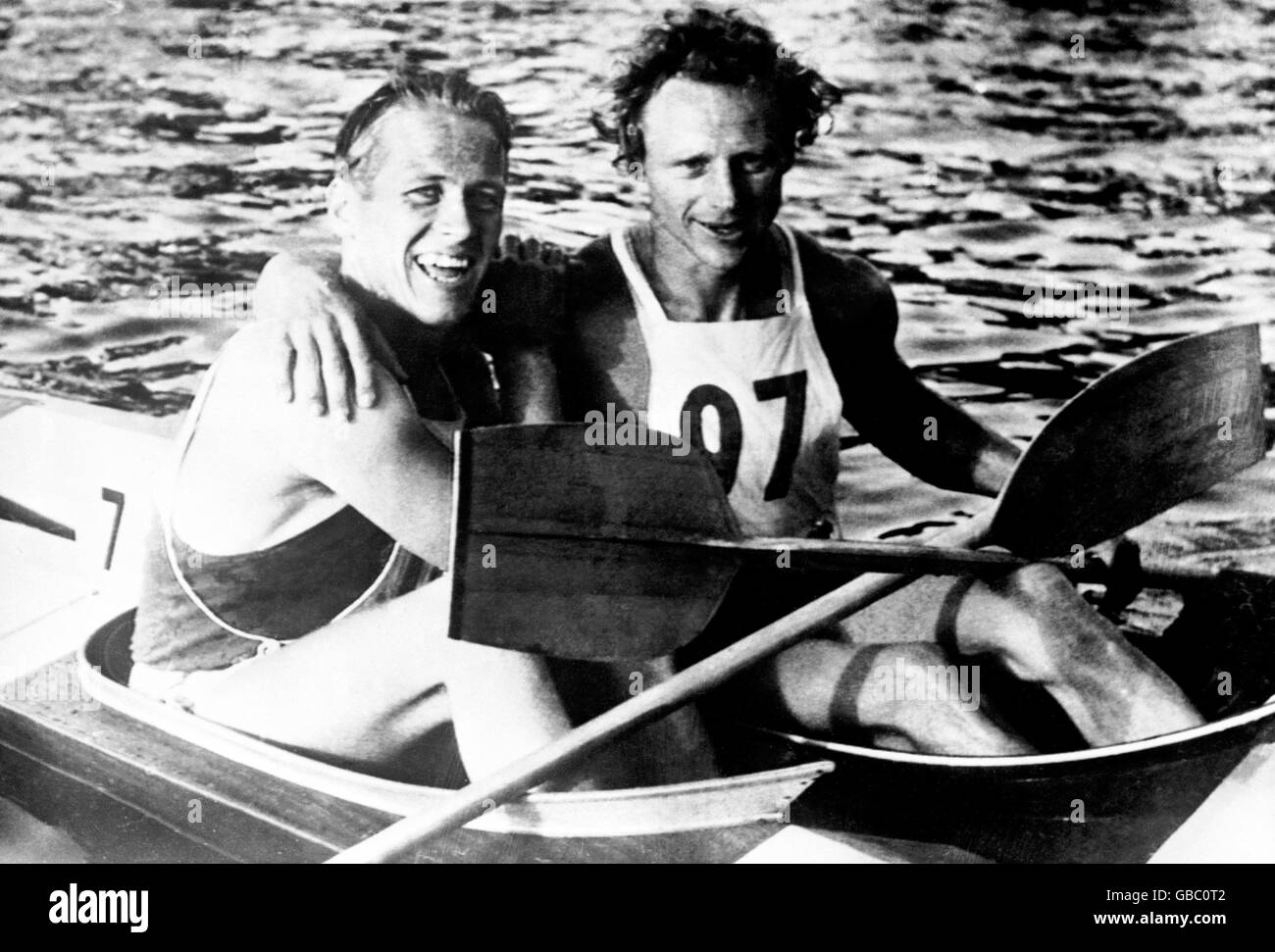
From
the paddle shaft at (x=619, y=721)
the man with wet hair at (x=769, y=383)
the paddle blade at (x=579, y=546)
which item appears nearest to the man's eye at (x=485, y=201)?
the man with wet hair at (x=769, y=383)

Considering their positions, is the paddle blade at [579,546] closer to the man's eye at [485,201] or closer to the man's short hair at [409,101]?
the man's eye at [485,201]

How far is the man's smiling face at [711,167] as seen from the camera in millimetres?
2111

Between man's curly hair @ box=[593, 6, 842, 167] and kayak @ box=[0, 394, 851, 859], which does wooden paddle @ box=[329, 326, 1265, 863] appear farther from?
man's curly hair @ box=[593, 6, 842, 167]

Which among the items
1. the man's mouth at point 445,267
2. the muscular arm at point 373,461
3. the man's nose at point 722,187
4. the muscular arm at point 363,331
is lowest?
the muscular arm at point 373,461

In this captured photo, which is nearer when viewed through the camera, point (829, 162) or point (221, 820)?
point (221, 820)

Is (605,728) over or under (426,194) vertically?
under

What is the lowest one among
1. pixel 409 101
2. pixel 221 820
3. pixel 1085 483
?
pixel 221 820

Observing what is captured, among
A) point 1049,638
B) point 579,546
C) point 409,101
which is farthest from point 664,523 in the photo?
point 409,101

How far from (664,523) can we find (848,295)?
1.63 feet

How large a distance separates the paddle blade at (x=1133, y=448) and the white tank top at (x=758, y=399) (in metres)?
0.30

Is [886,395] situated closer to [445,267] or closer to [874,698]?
[874,698]

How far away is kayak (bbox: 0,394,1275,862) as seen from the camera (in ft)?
6.72

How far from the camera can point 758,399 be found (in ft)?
7.09
